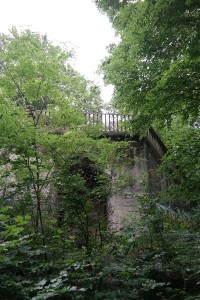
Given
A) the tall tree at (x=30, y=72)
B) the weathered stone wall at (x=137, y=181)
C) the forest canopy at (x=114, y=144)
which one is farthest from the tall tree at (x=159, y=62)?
the weathered stone wall at (x=137, y=181)

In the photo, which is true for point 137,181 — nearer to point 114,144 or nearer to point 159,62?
point 114,144

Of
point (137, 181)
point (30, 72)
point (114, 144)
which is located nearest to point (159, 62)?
point (114, 144)

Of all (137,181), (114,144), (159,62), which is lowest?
(137,181)

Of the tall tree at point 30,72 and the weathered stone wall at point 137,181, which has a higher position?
the tall tree at point 30,72

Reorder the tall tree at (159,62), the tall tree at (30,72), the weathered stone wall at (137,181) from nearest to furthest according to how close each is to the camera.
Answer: the tall tree at (159,62)
the tall tree at (30,72)
the weathered stone wall at (137,181)

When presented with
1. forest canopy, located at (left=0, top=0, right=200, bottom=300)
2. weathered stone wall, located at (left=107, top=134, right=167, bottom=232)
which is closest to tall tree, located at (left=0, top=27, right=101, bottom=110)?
forest canopy, located at (left=0, top=0, right=200, bottom=300)

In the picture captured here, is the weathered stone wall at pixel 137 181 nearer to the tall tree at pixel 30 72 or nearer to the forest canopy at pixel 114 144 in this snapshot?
the forest canopy at pixel 114 144

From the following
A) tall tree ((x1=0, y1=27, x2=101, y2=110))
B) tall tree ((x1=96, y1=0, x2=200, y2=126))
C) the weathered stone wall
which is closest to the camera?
tall tree ((x1=96, y1=0, x2=200, y2=126))

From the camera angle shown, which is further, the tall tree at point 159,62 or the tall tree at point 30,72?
the tall tree at point 30,72

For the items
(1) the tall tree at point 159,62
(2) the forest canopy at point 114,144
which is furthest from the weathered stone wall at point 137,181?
(1) the tall tree at point 159,62

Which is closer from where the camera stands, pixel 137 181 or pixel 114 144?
pixel 114 144

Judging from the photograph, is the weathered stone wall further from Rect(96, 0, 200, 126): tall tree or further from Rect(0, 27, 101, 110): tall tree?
Rect(0, 27, 101, 110): tall tree

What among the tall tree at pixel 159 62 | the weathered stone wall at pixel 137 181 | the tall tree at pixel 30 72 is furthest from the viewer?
the weathered stone wall at pixel 137 181

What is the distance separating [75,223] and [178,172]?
2.48 meters
